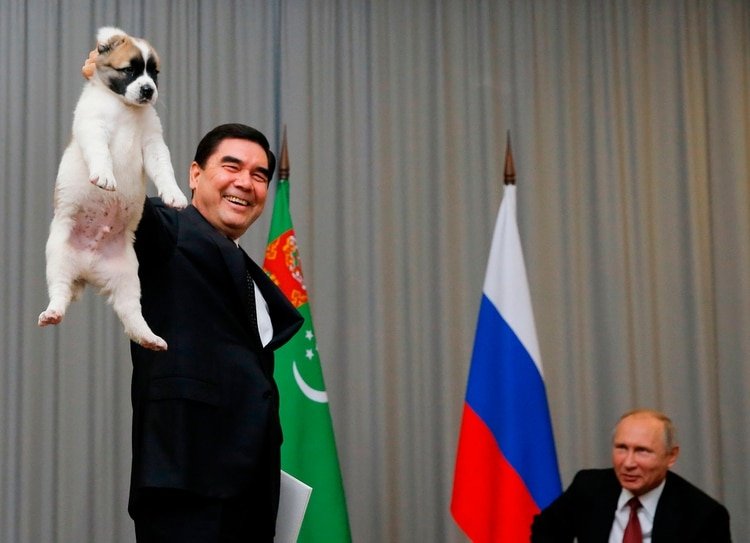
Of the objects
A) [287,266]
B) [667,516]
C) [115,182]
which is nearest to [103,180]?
[115,182]

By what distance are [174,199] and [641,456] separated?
7.74 feet

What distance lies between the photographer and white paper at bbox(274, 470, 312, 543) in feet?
6.54

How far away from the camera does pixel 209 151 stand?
1.99 meters

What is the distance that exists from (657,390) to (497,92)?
1529 mm

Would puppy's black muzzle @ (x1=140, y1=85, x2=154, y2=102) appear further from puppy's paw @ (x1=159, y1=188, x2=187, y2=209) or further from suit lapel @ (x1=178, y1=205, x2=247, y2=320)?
suit lapel @ (x1=178, y1=205, x2=247, y2=320)

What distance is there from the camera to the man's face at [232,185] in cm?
195

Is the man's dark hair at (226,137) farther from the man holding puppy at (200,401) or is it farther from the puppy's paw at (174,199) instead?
the puppy's paw at (174,199)

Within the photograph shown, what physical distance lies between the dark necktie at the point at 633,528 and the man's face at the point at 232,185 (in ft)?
6.17

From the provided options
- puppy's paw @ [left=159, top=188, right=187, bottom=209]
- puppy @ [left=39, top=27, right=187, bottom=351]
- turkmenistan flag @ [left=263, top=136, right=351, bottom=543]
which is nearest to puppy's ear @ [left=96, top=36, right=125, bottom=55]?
puppy @ [left=39, top=27, right=187, bottom=351]

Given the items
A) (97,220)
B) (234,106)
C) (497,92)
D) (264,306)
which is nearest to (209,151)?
(264,306)

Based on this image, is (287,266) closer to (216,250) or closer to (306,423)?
(306,423)

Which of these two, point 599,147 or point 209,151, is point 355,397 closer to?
point 599,147

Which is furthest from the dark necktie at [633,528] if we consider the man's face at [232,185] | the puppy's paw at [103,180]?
the puppy's paw at [103,180]

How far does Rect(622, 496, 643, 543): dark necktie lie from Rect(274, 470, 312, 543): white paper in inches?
63.1
